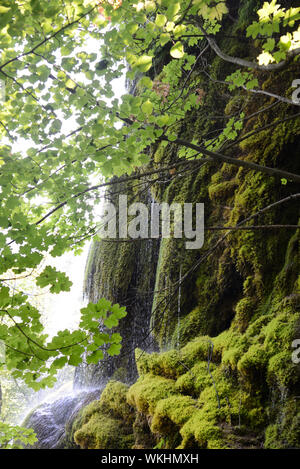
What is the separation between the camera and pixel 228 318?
4.20m

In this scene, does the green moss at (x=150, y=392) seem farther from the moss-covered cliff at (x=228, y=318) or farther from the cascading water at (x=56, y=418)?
the cascading water at (x=56, y=418)

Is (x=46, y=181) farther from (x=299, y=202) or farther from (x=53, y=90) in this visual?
(x=299, y=202)

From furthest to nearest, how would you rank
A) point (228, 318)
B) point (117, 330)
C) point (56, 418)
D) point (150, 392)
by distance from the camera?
point (56, 418) < point (117, 330) < point (228, 318) < point (150, 392)

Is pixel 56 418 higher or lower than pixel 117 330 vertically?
lower

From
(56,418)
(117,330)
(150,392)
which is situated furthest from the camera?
(56,418)

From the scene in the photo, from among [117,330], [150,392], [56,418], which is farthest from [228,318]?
[56,418]

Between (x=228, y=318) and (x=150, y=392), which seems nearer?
(x=150, y=392)

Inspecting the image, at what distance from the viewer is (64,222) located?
13.1ft

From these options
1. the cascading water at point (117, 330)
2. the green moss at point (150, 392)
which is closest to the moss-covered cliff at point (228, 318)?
the green moss at point (150, 392)

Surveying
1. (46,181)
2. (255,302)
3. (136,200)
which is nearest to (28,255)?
(46,181)

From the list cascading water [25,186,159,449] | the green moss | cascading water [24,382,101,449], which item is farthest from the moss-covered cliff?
cascading water [24,382,101,449]

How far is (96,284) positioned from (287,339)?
Answer: 17.3 feet

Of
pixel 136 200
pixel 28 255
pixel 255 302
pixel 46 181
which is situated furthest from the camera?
pixel 136 200

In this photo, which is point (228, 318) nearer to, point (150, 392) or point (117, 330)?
point (150, 392)
